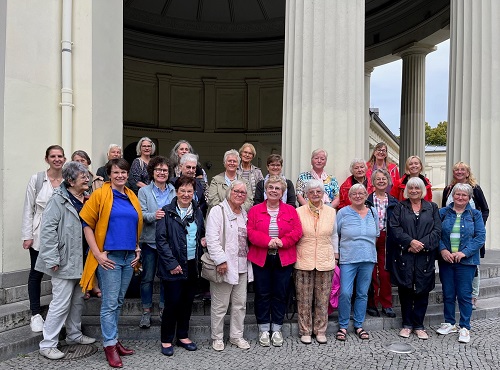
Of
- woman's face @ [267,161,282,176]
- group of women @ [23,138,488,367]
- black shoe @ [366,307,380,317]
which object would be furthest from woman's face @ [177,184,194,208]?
black shoe @ [366,307,380,317]

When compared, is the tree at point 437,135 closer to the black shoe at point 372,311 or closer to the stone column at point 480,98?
the stone column at point 480,98

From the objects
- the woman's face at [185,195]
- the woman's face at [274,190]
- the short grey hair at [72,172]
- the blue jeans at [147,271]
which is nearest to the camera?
the short grey hair at [72,172]

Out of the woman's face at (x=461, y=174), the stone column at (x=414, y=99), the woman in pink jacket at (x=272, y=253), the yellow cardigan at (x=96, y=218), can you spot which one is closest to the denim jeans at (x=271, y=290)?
the woman in pink jacket at (x=272, y=253)

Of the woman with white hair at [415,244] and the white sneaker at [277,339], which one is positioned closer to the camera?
the white sneaker at [277,339]

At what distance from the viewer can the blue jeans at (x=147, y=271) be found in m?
4.64

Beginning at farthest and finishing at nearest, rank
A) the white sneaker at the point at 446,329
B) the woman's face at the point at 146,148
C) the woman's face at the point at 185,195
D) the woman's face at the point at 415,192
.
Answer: the woman's face at the point at 146,148 < the white sneaker at the point at 446,329 < the woman's face at the point at 415,192 < the woman's face at the point at 185,195

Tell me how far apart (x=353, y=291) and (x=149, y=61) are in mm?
13010

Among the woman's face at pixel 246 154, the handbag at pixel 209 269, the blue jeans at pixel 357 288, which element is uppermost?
the woman's face at pixel 246 154

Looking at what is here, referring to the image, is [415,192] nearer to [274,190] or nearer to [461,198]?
[461,198]

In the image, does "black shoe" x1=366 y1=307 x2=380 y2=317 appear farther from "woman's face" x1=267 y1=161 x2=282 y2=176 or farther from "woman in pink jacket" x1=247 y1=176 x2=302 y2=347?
"woman's face" x1=267 y1=161 x2=282 y2=176

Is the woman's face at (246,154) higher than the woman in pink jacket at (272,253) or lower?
higher

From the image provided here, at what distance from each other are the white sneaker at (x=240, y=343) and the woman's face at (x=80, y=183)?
2.06 m

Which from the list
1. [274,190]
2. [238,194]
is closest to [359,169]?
[274,190]

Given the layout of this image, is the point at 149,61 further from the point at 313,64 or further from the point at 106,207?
the point at 106,207
